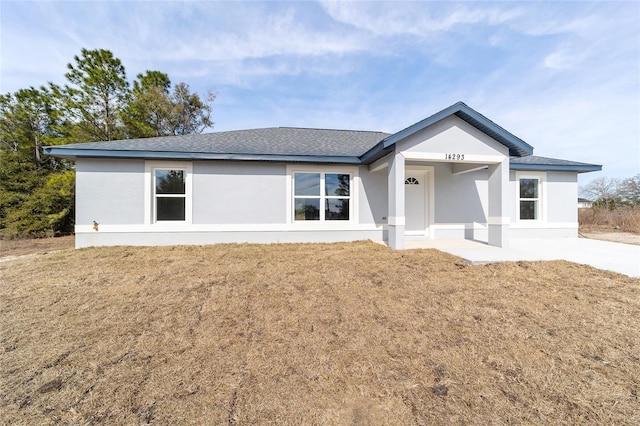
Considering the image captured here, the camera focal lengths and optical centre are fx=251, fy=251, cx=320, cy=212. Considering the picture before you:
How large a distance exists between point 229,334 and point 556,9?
41.0 feet

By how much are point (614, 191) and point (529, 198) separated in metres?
24.7

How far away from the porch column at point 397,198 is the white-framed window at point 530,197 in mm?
6307

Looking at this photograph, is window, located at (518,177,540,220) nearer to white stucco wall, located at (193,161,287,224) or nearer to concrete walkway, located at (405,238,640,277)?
concrete walkway, located at (405,238,640,277)

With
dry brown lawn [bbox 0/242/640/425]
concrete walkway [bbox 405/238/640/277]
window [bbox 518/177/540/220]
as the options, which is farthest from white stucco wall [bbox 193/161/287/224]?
window [bbox 518/177/540/220]

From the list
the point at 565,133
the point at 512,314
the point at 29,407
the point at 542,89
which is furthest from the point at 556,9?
the point at 29,407

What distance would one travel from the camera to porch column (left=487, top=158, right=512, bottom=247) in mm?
7660

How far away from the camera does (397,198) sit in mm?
7270

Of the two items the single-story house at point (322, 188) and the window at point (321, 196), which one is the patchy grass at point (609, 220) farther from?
the window at point (321, 196)

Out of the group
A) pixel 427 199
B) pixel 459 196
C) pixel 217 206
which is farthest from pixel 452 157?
pixel 217 206

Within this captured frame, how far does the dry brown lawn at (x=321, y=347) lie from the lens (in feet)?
6.48

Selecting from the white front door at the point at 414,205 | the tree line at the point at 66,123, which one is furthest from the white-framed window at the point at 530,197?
the tree line at the point at 66,123

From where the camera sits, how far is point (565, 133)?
16094mm

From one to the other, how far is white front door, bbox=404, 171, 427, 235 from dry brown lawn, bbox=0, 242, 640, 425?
4314mm

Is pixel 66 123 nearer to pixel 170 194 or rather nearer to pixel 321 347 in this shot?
pixel 170 194
